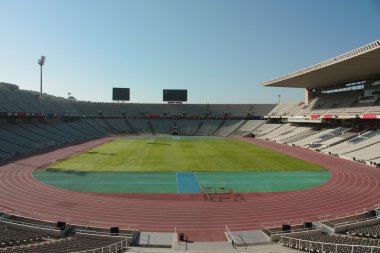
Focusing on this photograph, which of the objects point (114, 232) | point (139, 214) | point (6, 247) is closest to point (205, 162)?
point (139, 214)

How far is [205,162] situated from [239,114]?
204 feet

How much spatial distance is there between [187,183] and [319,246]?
18.3 meters

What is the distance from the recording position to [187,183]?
32375mm

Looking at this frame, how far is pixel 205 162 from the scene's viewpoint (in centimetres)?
4534

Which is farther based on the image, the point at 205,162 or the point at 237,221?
the point at 205,162

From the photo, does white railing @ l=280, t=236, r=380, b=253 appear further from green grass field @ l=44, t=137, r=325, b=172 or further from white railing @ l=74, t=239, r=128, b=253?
green grass field @ l=44, t=137, r=325, b=172

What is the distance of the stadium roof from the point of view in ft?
132

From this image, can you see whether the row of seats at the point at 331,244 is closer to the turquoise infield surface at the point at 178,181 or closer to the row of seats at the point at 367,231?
the row of seats at the point at 367,231

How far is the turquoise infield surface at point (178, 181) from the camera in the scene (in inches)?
1182

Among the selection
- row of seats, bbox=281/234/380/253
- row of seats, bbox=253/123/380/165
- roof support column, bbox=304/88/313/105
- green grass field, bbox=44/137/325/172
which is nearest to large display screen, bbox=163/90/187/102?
row of seats, bbox=253/123/380/165

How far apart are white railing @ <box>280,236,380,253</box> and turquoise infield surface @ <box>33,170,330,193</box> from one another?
41.6ft

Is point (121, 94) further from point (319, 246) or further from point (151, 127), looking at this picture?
point (319, 246)

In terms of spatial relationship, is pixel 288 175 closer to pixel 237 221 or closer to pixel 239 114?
pixel 237 221

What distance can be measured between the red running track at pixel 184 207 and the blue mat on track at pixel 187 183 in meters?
2.20
